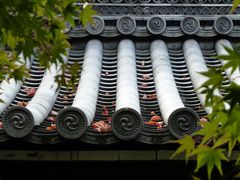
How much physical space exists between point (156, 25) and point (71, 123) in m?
2.83

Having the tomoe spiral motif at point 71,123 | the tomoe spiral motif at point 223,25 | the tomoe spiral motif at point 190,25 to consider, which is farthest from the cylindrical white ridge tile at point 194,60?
the tomoe spiral motif at point 71,123

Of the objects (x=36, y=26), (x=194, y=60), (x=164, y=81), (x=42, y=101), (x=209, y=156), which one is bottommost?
(x=209, y=156)

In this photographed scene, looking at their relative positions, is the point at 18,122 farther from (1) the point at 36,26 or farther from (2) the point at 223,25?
(2) the point at 223,25

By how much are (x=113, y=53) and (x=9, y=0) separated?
3641mm

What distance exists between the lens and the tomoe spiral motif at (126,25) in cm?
590

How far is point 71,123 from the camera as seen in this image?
→ 3350mm

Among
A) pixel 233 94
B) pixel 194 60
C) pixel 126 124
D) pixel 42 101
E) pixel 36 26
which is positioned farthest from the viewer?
pixel 194 60

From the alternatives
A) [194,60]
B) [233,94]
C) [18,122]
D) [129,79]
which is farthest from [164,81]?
[233,94]

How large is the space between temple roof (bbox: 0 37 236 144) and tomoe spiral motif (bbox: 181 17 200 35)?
0.12 m

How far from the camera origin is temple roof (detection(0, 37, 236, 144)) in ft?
11.0

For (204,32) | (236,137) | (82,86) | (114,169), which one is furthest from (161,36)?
(236,137)

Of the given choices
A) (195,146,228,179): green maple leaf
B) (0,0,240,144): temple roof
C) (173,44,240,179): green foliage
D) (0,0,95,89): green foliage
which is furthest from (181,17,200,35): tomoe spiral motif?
(195,146,228,179): green maple leaf

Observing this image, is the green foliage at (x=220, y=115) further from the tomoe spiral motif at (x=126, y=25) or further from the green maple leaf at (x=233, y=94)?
the tomoe spiral motif at (x=126, y=25)

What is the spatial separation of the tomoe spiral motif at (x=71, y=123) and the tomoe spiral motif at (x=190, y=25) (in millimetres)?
2839
